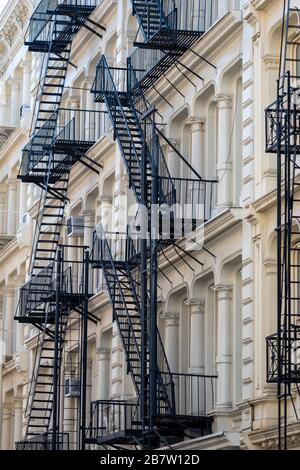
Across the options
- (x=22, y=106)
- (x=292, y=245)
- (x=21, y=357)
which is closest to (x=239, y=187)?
(x=292, y=245)

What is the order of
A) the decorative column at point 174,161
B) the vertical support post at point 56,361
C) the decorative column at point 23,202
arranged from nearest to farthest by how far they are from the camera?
the decorative column at point 174,161, the vertical support post at point 56,361, the decorative column at point 23,202

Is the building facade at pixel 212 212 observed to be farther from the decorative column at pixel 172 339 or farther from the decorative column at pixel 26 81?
the decorative column at pixel 26 81

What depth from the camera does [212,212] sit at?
3309 cm

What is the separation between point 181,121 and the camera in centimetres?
3609

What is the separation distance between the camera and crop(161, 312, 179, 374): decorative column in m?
35.2

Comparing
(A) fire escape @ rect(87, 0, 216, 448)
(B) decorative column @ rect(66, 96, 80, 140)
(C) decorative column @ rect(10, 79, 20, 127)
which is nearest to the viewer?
(A) fire escape @ rect(87, 0, 216, 448)

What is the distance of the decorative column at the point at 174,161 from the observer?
118ft

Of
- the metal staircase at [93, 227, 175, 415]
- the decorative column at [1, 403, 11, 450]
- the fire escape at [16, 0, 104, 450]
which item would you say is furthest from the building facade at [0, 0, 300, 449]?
the decorative column at [1, 403, 11, 450]

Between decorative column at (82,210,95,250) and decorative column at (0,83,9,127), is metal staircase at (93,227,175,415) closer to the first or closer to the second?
decorative column at (82,210,95,250)

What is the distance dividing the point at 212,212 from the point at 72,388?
10.8 meters

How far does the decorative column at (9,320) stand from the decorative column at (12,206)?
1.95 metres

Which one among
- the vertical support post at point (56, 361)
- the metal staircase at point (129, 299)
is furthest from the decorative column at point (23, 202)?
the metal staircase at point (129, 299)

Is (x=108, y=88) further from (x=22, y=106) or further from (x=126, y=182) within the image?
(x=22, y=106)

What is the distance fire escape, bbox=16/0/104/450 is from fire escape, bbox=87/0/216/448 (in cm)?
308
